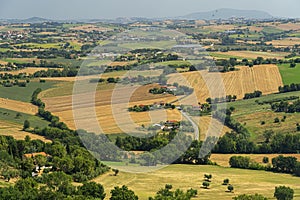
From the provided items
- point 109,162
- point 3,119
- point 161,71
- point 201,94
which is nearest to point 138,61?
point 161,71

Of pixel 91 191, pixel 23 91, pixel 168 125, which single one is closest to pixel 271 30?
pixel 23 91

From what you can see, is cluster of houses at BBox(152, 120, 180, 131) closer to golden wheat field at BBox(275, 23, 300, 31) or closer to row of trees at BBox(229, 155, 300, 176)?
row of trees at BBox(229, 155, 300, 176)

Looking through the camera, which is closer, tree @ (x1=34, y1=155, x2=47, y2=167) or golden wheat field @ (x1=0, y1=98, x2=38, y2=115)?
tree @ (x1=34, y1=155, x2=47, y2=167)

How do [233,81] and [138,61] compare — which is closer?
[233,81]

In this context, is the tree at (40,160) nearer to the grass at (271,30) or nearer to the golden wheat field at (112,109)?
the golden wheat field at (112,109)

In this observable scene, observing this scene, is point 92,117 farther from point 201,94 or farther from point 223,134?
point 201,94

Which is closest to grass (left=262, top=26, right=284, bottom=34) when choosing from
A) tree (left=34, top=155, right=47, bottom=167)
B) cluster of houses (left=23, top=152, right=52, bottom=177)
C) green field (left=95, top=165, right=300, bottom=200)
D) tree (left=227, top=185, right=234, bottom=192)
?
green field (left=95, top=165, right=300, bottom=200)

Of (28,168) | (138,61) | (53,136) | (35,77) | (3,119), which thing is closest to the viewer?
(28,168)
